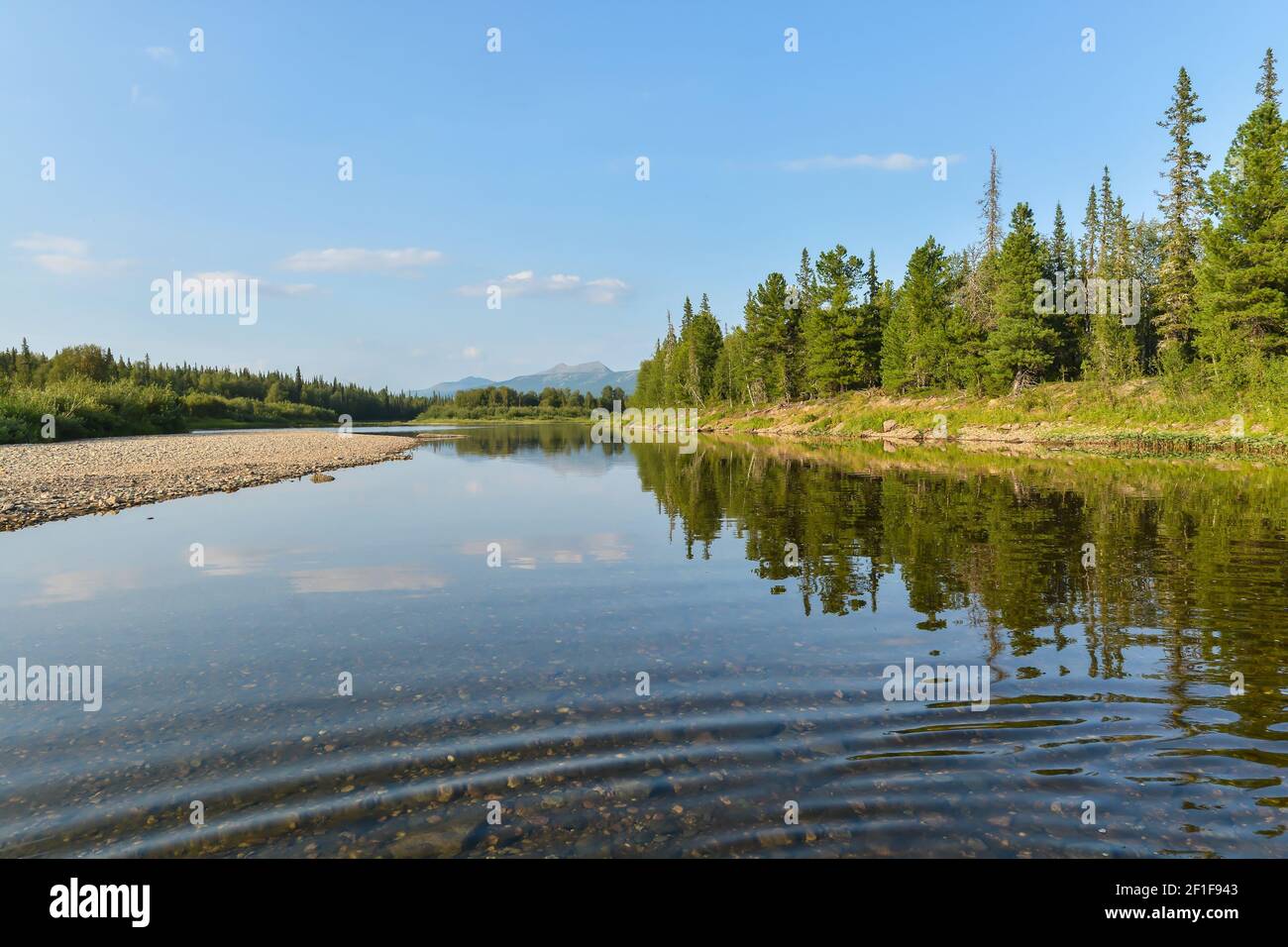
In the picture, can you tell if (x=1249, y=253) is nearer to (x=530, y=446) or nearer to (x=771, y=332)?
(x=771, y=332)

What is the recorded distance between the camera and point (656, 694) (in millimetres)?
8992

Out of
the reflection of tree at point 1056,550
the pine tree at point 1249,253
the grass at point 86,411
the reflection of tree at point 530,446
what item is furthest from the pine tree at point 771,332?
the grass at point 86,411

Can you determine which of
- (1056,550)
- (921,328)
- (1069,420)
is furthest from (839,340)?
(1056,550)

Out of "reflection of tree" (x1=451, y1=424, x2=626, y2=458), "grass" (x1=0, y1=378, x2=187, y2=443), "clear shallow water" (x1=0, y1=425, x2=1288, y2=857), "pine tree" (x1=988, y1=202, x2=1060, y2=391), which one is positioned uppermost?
"pine tree" (x1=988, y1=202, x2=1060, y2=391)

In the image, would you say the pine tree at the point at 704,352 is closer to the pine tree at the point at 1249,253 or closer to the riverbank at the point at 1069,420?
the riverbank at the point at 1069,420

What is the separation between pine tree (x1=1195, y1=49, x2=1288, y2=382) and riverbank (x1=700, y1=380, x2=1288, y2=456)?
3692 mm

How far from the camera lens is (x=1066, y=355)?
7300 centimetres

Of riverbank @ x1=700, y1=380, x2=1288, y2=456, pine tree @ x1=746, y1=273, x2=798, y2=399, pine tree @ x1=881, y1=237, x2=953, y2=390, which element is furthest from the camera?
pine tree @ x1=746, y1=273, x2=798, y2=399

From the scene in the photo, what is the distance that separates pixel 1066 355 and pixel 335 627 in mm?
80251

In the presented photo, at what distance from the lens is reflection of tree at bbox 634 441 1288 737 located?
10766 mm

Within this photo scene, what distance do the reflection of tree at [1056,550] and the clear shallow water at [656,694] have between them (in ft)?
0.39

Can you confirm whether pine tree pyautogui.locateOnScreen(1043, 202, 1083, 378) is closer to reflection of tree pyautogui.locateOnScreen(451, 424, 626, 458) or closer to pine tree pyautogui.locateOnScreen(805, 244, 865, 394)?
pine tree pyautogui.locateOnScreen(805, 244, 865, 394)

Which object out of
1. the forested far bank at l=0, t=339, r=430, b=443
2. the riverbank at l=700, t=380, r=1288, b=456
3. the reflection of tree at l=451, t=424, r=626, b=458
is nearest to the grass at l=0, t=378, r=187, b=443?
the forested far bank at l=0, t=339, r=430, b=443

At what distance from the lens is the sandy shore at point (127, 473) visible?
86.0 feet
